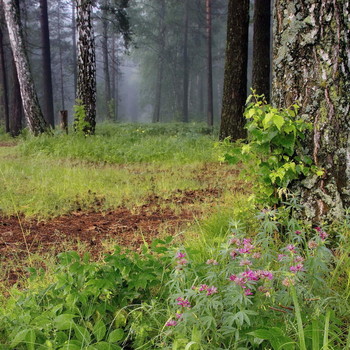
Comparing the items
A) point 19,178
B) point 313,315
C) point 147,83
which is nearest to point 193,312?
point 313,315

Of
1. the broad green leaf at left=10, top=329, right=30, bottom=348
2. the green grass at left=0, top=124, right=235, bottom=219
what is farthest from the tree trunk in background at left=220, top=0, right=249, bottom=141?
the broad green leaf at left=10, top=329, right=30, bottom=348

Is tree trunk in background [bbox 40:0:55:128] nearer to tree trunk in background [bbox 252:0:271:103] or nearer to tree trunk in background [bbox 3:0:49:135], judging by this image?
tree trunk in background [bbox 3:0:49:135]

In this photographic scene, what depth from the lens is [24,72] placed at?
38.2ft

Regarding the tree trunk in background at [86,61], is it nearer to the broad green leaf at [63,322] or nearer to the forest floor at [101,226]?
the forest floor at [101,226]

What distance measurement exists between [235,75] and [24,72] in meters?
6.95

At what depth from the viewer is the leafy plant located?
2711mm

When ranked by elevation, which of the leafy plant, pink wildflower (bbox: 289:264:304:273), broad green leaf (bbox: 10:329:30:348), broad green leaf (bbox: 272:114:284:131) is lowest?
broad green leaf (bbox: 10:329:30:348)

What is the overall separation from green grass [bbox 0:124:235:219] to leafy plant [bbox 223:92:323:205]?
0.84m

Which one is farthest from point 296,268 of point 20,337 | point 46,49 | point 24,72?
point 46,49

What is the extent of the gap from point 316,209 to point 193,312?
67.5 inches

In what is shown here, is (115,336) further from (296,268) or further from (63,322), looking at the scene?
(296,268)

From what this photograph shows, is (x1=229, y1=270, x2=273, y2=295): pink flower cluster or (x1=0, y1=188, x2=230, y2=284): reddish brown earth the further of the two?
(x1=0, y1=188, x2=230, y2=284): reddish brown earth

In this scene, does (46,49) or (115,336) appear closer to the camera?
(115,336)

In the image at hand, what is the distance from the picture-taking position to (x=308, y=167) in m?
2.86
